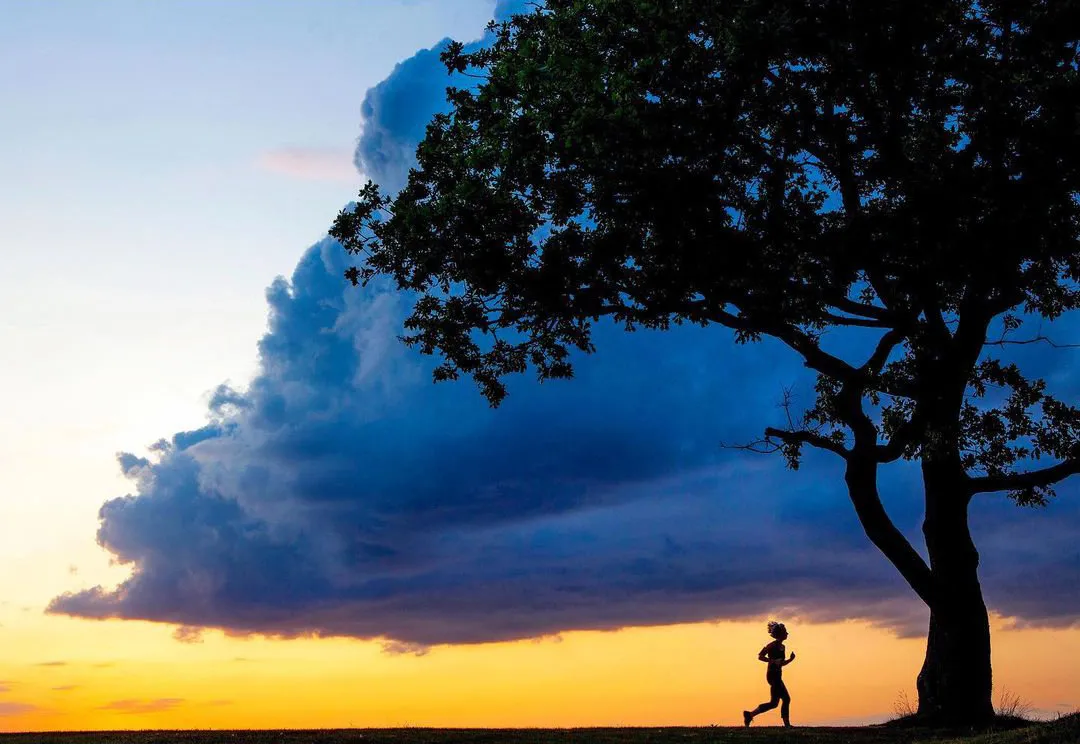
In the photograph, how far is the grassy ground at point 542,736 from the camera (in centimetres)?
2281

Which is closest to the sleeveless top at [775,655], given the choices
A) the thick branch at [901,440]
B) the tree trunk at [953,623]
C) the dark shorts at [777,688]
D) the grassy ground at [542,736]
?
the dark shorts at [777,688]

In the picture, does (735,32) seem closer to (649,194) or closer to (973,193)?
(649,194)

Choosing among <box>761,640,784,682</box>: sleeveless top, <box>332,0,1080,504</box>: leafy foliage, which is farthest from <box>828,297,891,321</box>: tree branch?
<box>761,640,784,682</box>: sleeveless top

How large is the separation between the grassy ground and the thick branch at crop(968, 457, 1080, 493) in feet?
20.8

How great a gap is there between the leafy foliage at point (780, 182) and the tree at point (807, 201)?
6cm

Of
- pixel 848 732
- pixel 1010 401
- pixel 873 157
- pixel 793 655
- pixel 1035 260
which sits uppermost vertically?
pixel 873 157

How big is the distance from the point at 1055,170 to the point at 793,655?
13.3 meters

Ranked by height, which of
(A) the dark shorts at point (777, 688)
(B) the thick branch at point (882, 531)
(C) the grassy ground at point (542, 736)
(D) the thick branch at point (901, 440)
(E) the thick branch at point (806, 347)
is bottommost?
(C) the grassy ground at point (542, 736)

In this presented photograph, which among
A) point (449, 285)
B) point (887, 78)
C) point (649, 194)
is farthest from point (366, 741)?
point (887, 78)

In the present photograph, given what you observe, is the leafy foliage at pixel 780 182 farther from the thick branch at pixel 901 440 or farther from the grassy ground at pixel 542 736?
the grassy ground at pixel 542 736

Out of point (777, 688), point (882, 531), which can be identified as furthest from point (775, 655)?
point (882, 531)

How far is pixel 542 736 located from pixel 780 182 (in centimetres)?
1361

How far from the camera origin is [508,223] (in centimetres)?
2470

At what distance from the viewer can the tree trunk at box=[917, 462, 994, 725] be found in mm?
26266
